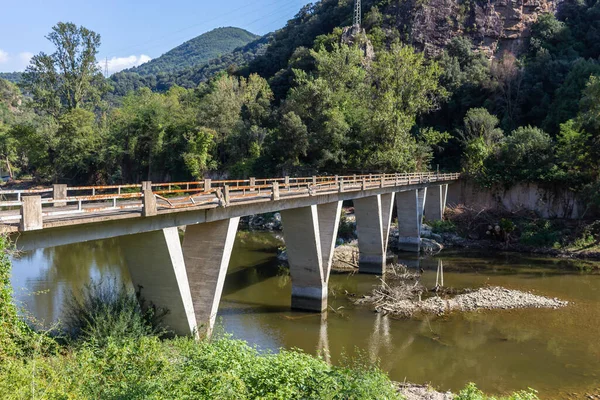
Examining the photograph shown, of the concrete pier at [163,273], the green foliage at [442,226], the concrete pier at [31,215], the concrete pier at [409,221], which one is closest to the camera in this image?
the concrete pier at [31,215]

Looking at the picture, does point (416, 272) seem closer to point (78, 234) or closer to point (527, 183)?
point (527, 183)

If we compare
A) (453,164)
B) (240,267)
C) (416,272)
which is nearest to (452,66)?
(453,164)

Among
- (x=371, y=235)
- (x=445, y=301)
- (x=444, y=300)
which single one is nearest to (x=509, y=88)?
(x=371, y=235)

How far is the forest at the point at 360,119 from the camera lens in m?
45.4

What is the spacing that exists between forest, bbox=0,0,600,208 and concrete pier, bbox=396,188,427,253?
882cm

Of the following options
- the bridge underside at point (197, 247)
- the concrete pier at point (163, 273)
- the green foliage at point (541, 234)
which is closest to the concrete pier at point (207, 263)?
the bridge underside at point (197, 247)

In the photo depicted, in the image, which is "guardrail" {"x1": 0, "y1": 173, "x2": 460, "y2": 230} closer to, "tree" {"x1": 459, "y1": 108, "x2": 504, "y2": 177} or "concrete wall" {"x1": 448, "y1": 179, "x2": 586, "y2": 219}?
"concrete wall" {"x1": 448, "y1": 179, "x2": 586, "y2": 219}

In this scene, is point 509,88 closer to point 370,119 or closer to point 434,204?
point 370,119

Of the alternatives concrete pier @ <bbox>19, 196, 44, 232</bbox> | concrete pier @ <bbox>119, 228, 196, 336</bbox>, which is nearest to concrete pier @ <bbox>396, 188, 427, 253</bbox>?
concrete pier @ <bbox>119, 228, 196, 336</bbox>

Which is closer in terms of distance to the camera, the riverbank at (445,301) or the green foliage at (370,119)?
the riverbank at (445,301)

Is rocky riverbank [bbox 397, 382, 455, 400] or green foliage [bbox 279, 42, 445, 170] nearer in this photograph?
rocky riverbank [bbox 397, 382, 455, 400]

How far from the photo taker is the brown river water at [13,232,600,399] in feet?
49.2

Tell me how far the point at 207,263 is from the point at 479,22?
241 feet

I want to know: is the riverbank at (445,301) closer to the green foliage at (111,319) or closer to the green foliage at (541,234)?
the green foliage at (111,319)
